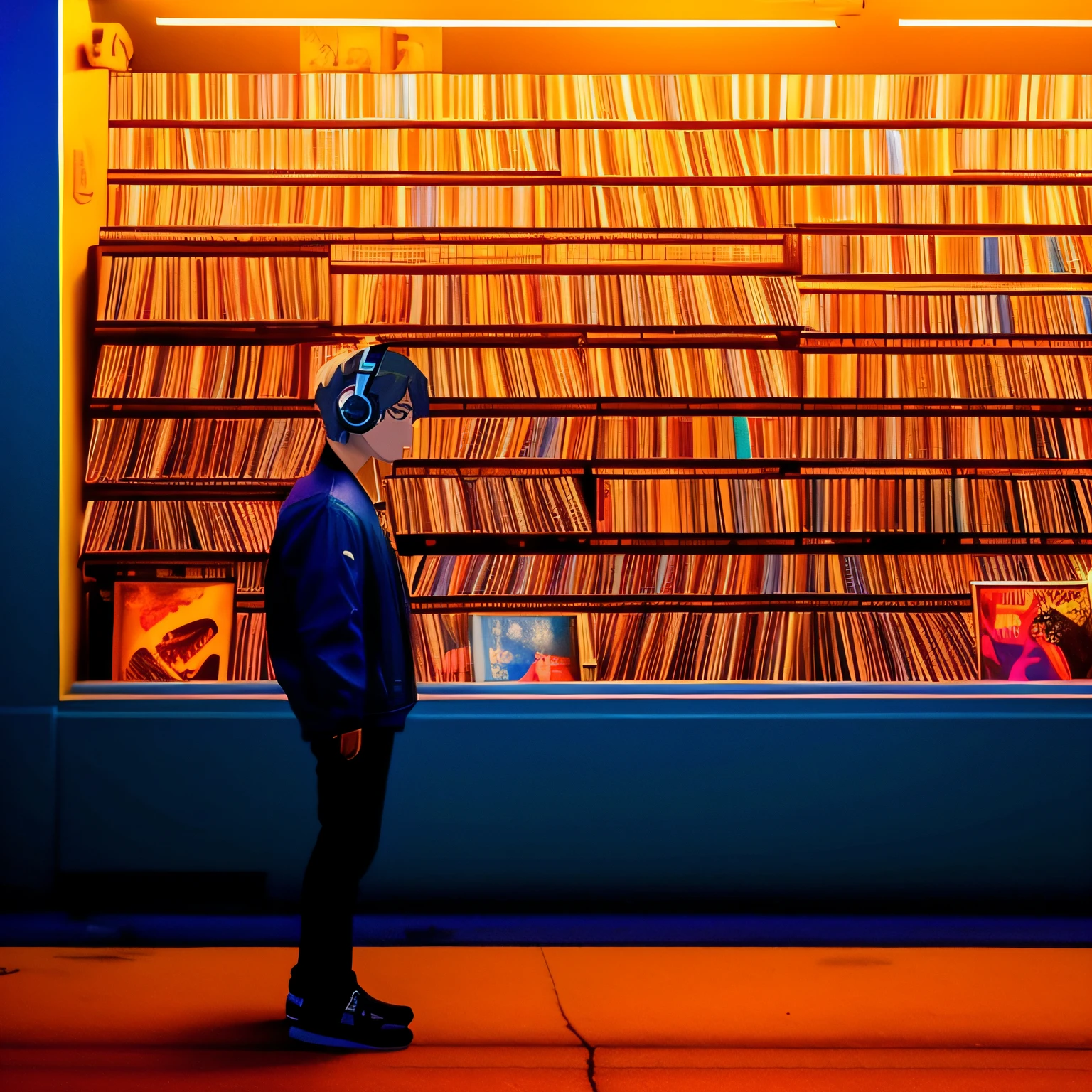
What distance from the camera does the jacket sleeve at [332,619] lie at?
7.75 feet

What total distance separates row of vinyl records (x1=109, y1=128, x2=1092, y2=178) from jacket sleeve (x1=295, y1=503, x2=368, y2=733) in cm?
189

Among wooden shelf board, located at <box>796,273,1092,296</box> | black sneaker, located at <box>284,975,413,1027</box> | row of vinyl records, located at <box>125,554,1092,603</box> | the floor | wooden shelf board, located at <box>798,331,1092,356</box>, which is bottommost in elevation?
the floor

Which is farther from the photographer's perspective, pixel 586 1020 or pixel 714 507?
pixel 714 507

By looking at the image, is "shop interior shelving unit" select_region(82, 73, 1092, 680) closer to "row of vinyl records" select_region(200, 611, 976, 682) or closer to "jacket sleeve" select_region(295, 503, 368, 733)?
"row of vinyl records" select_region(200, 611, 976, 682)

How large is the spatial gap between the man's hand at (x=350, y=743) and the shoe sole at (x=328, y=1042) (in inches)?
25.8

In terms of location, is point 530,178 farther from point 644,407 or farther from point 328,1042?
point 328,1042

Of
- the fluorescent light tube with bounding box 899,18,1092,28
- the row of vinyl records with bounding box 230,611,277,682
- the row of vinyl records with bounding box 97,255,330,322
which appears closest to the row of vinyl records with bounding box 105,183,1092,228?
the row of vinyl records with bounding box 97,255,330,322

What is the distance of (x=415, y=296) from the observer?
151 inches

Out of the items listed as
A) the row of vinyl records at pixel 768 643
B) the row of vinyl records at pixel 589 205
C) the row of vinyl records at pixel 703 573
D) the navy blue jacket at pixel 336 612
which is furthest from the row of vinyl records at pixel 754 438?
the navy blue jacket at pixel 336 612

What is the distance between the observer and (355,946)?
3.22 metres

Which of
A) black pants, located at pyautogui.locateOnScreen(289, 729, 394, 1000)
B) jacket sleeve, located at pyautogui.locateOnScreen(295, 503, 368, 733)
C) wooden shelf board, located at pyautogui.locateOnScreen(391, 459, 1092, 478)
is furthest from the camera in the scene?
wooden shelf board, located at pyautogui.locateOnScreen(391, 459, 1092, 478)

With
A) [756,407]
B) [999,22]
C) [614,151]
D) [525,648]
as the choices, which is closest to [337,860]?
[525,648]

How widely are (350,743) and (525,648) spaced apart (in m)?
1.41

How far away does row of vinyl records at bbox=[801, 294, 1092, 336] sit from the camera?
13.0ft
